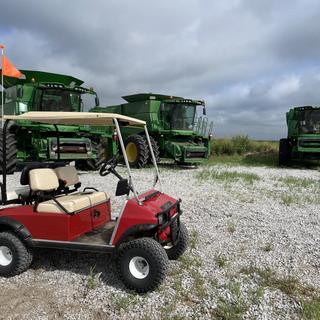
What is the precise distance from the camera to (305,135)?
16312 millimetres

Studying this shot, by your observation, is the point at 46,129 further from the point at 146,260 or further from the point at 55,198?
the point at 146,260

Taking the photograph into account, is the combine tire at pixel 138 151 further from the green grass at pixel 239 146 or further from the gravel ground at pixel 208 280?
the gravel ground at pixel 208 280

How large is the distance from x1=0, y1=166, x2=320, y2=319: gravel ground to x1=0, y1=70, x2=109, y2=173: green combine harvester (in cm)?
584

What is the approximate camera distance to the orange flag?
12.0 m

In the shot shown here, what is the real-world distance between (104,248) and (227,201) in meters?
4.47

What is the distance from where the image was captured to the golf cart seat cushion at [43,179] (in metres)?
4.59

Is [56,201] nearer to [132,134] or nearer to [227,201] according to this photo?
[227,201]

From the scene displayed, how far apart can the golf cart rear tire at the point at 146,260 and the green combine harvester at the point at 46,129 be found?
8253mm

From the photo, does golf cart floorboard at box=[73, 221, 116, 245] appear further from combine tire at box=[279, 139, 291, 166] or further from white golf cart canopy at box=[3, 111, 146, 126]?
combine tire at box=[279, 139, 291, 166]

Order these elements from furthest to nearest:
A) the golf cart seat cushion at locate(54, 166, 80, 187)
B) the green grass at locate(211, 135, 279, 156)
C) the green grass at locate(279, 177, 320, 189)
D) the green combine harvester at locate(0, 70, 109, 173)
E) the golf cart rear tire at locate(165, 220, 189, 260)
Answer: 1. the green grass at locate(211, 135, 279, 156)
2. the green combine harvester at locate(0, 70, 109, 173)
3. the green grass at locate(279, 177, 320, 189)
4. the golf cart seat cushion at locate(54, 166, 80, 187)
5. the golf cart rear tire at locate(165, 220, 189, 260)

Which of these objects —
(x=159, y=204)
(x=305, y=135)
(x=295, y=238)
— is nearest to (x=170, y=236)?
(x=159, y=204)

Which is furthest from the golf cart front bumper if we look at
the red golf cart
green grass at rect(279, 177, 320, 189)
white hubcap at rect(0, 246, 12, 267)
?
green grass at rect(279, 177, 320, 189)

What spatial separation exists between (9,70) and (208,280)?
1039cm

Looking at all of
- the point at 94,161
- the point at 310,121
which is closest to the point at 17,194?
the point at 94,161
